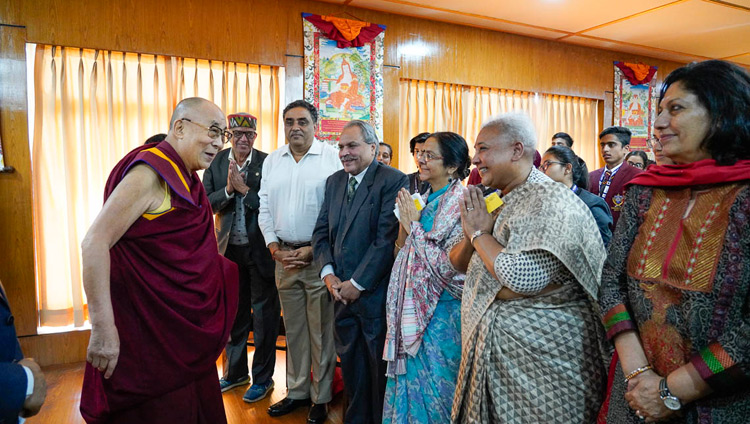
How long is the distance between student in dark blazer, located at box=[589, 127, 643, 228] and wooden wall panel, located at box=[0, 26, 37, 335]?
4357mm

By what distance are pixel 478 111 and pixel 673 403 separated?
15.0ft

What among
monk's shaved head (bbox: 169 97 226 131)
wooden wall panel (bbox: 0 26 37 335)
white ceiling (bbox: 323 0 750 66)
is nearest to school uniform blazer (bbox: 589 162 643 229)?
white ceiling (bbox: 323 0 750 66)

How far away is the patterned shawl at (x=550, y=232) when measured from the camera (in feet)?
4.54

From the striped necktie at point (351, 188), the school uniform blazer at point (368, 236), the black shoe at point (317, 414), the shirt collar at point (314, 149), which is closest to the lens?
the school uniform blazer at point (368, 236)

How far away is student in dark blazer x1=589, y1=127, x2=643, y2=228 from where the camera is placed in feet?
11.8

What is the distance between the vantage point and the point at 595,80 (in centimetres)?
590

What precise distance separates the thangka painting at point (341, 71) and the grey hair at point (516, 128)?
2895 mm

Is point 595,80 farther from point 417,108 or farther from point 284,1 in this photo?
Answer: point 284,1

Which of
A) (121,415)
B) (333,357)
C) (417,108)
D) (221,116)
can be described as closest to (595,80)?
(417,108)

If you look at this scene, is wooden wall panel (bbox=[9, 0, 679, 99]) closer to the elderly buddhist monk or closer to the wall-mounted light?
the wall-mounted light

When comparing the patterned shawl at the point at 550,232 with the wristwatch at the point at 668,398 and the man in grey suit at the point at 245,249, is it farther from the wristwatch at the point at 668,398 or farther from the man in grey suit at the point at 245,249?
the man in grey suit at the point at 245,249

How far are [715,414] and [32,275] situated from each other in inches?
162

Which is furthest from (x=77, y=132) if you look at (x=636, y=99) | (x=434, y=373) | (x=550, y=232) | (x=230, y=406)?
(x=636, y=99)

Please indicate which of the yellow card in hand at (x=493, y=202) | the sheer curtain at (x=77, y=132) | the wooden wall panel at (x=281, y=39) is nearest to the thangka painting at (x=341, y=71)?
the wooden wall panel at (x=281, y=39)
